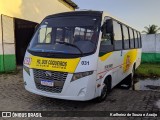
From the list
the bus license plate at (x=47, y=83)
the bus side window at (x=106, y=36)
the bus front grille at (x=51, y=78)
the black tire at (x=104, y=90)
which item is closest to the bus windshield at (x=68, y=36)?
the bus side window at (x=106, y=36)

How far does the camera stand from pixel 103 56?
22.5ft

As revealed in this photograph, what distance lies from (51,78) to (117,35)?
124 inches

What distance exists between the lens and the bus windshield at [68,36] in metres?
6.53

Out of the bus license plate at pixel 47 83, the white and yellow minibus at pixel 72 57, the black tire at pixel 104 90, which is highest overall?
the white and yellow minibus at pixel 72 57

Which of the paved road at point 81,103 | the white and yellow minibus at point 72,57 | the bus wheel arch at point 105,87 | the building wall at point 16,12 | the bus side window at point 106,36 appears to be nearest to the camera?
the white and yellow minibus at point 72,57

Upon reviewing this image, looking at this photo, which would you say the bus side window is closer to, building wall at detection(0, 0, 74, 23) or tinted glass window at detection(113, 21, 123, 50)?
tinted glass window at detection(113, 21, 123, 50)

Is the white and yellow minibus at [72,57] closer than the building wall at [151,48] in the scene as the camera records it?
Yes

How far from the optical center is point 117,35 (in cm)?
850

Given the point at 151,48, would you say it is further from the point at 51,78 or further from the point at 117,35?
the point at 51,78

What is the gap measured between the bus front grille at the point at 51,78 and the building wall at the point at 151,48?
1607 cm

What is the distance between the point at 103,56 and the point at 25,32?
41.6 feet

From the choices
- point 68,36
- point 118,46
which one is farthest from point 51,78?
point 118,46

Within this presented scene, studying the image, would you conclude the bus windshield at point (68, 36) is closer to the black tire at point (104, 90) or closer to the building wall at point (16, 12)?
the black tire at point (104, 90)

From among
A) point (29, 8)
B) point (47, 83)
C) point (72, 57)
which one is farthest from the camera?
point (29, 8)
